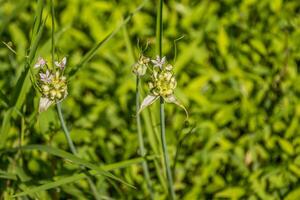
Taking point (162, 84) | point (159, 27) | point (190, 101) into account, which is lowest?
point (162, 84)

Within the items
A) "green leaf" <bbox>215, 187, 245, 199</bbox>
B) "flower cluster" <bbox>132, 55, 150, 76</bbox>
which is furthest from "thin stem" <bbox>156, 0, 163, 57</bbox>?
"green leaf" <bbox>215, 187, 245, 199</bbox>

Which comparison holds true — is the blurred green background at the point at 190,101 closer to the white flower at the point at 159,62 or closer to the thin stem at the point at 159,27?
the thin stem at the point at 159,27

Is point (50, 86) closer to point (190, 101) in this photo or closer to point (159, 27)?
point (159, 27)

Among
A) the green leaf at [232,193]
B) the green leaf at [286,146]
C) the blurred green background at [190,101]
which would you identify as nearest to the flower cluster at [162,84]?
the blurred green background at [190,101]

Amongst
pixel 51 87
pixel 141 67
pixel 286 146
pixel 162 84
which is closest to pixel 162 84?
pixel 162 84

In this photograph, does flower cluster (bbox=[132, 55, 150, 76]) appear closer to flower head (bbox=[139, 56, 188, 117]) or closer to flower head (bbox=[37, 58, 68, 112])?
flower head (bbox=[139, 56, 188, 117])
